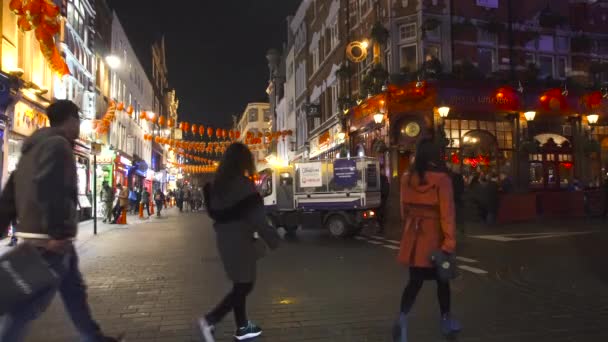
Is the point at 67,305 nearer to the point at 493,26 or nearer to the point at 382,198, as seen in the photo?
the point at 382,198

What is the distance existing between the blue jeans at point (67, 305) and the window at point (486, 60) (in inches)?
844

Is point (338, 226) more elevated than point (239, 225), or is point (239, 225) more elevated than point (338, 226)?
point (239, 225)

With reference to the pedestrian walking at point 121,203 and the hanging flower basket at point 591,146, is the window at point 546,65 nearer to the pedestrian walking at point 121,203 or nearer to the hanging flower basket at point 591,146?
the hanging flower basket at point 591,146

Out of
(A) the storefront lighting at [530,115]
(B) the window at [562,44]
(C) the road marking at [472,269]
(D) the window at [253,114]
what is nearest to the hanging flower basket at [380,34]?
(A) the storefront lighting at [530,115]

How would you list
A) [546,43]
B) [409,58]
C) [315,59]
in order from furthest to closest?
[315,59]
[546,43]
[409,58]

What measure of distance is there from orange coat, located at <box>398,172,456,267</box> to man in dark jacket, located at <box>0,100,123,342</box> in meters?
2.76

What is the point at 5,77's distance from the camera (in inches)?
555

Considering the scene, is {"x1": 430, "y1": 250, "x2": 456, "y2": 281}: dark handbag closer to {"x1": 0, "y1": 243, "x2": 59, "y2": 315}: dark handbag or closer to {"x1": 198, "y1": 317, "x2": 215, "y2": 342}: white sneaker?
{"x1": 198, "y1": 317, "x2": 215, "y2": 342}: white sneaker

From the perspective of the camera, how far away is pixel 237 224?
4.48 m

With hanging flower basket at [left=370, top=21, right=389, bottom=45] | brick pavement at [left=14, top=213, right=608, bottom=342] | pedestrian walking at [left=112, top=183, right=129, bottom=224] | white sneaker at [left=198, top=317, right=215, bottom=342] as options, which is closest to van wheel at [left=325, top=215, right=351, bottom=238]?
brick pavement at [left=14, top=213, right=608, bottom=342]

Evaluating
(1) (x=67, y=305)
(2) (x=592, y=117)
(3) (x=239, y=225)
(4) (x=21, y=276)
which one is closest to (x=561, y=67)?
(2) (x=592, y=117)

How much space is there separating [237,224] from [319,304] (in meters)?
2.27

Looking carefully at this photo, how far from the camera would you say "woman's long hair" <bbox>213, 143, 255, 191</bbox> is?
4.55m

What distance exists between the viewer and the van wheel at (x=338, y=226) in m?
14.2
